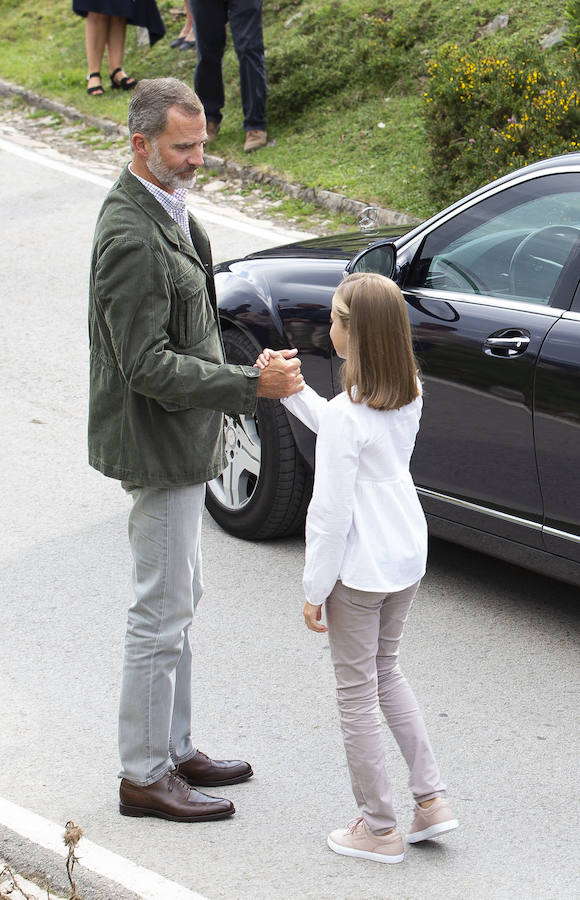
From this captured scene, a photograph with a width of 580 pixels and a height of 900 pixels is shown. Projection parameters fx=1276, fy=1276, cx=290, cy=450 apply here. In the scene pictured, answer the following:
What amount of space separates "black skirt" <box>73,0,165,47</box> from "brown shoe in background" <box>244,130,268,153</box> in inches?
102

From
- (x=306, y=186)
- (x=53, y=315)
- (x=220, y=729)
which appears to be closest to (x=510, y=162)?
(x=306, y=186)

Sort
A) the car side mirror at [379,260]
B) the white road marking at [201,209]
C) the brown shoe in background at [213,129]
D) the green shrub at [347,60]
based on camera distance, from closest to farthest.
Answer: the car side mirror at [379,260] < the white road marking at [201,209] < the brown shoe in background at [213,129] < the green shrub at [347,60]

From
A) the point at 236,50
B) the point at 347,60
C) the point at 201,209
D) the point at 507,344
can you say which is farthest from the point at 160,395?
the point at 347,60

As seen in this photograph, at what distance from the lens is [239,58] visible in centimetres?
1108

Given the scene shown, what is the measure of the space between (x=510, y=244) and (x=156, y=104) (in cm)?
171

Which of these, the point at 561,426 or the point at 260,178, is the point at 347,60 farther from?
the point at 561,426

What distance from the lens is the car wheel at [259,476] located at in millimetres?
5156

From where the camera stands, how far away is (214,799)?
3.57 meters

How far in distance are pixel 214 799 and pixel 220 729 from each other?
49cm

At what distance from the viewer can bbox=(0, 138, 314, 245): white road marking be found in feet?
31.0

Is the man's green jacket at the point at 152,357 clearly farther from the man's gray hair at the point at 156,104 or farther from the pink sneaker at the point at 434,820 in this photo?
the pink sneaker at the point at 434,820

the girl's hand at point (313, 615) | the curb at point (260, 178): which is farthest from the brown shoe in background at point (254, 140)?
the girl's hand at point (313, 615)

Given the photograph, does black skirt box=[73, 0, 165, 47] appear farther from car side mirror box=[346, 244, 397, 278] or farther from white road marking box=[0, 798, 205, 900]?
white road marking box=[0, 798, 205, 900]

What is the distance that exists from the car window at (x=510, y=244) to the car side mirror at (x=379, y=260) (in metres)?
0.09
